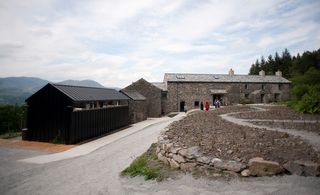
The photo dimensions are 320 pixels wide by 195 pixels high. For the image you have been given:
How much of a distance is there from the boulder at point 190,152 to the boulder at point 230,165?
2.60ft

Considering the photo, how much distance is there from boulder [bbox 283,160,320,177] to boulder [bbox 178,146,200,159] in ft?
8.84

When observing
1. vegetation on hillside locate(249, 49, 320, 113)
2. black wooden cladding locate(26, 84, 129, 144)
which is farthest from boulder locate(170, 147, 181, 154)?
vegetation on hillside locate(249, 49, 320, 113)

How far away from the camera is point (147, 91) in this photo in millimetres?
39312

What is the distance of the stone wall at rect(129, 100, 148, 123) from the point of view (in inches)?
1194

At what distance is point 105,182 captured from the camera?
8.13 meters

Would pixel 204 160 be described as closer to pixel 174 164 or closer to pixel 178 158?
pixel 178 158

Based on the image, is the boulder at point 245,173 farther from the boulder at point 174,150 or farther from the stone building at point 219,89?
the stone building at point 219,89

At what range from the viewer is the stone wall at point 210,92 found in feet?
135

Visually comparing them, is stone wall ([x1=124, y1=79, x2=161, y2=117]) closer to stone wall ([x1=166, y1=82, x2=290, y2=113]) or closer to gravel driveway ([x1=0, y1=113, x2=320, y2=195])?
stone wall ([x1=166, y1=82, x2=290, y2=113])

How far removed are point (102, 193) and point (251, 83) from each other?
4268 centimetres

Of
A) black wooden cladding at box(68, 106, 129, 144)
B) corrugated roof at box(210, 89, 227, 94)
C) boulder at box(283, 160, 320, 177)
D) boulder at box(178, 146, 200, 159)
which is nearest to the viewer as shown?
boulder at box(283, 160, 320, 177)

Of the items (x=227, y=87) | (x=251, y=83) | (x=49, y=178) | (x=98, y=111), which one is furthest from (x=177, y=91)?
(x=49, y=178)

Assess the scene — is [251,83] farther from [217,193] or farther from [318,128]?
[217,193]

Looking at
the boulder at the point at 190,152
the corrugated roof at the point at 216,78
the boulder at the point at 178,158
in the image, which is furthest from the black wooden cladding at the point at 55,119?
the corrugated roof at the point at 216,78
